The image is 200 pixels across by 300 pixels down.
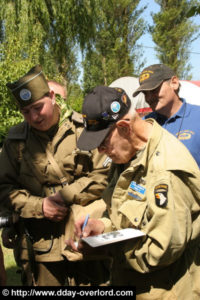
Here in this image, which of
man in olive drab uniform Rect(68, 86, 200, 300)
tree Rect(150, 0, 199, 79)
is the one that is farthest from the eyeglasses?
tree Rect(150, 0, 199, 79)

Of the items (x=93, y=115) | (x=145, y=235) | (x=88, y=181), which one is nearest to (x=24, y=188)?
(x=88, y=181)

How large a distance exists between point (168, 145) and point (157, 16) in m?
28.0

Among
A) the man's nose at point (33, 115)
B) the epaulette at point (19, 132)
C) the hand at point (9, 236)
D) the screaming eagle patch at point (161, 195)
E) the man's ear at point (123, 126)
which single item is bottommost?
the hand at point (9, 236)

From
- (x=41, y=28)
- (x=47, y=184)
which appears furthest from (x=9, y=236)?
(x=41, y=28)

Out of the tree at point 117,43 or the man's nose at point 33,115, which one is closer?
the man's nose at point 33,115

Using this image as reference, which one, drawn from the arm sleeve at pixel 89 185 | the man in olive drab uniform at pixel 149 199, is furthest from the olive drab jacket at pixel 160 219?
the arm sleeve at pixel 89 185

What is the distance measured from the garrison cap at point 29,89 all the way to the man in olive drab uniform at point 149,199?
3.13 ft

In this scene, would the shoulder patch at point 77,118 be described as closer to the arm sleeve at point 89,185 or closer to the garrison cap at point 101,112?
the arm sleeve at point 89,185

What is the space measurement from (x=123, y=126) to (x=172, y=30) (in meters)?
27.4

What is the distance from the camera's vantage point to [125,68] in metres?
25.1

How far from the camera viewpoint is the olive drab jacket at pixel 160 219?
151cm

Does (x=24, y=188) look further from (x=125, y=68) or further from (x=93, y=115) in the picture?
(x=125, y=68)

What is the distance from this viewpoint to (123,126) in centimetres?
175

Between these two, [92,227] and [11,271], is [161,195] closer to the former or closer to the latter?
[92,227]
